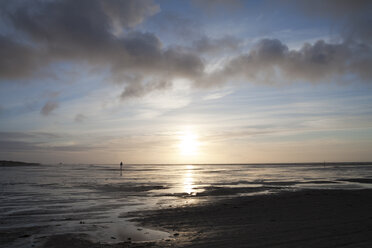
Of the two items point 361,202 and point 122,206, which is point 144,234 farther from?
point 361,202

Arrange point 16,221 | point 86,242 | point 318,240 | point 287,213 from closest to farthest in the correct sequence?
point 318,240, point 86,242, point 16,221, point 287,213

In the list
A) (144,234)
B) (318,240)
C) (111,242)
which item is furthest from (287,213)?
(111,242)

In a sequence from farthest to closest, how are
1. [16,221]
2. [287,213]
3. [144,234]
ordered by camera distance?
[287,213]
[16,221]
[144,234]

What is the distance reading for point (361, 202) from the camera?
679 inches

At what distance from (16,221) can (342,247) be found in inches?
536

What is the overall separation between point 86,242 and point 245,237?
18.5 ft

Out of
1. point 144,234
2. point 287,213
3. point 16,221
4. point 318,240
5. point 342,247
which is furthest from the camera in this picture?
point 287,213

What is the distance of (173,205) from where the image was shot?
688 inches

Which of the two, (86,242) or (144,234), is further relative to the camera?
(144,234)

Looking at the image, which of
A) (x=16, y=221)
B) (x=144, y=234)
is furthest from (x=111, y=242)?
(x=16, y=221)

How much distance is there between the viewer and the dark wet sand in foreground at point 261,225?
900cm

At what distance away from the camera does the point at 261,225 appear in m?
11.4

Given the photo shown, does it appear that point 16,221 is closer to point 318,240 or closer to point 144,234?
point 144,234

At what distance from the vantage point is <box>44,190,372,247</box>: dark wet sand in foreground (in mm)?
9000
